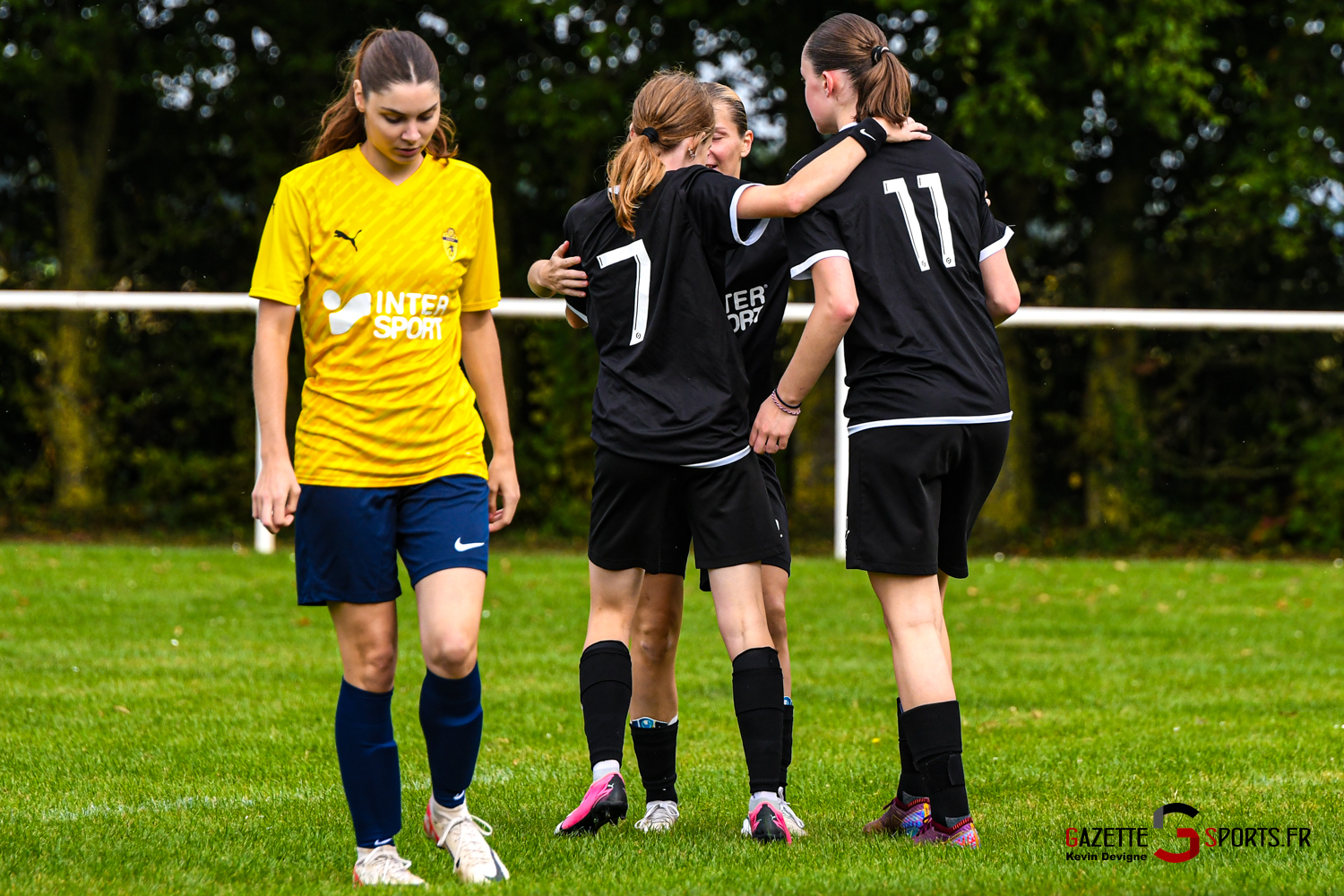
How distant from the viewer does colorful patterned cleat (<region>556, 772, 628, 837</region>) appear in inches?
162

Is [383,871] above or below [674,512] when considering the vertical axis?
below

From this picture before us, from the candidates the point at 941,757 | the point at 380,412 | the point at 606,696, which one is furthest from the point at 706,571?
the point at 380,412

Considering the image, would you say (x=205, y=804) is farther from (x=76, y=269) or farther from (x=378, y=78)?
(x=76, y=269)

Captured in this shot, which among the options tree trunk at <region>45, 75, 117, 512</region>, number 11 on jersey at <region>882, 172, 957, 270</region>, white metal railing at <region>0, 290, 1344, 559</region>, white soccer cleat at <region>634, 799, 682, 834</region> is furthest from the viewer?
tree trunk at <region>45, 75, 117, 512</region>

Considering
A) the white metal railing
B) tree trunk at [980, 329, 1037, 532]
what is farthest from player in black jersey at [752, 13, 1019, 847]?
tree trunk at [980, 329, 1037, 532]

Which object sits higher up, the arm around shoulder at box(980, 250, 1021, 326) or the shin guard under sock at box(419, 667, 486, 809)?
the arm around shoulder at box(980, 250, 1021, 326)

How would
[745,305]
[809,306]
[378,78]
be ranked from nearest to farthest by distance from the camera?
[378,78]
[745,305]
[809,306]

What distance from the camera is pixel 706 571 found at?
4.15 metres

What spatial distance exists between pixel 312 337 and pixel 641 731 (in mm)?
1615

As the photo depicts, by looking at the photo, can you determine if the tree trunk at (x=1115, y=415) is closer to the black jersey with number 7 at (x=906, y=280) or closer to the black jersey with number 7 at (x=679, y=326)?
the black jersey with number 7 at (x=906, y=280)

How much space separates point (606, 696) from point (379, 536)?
99cm

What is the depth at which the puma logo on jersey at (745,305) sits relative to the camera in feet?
13.8

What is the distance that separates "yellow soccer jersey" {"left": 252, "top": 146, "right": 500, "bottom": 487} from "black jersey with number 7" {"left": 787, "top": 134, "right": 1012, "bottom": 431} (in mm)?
1021

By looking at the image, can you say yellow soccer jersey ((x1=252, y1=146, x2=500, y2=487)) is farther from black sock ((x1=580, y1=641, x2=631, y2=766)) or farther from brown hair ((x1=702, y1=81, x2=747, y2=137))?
brown hair ((x1=702, y1=81, x2=747, y2=137))
